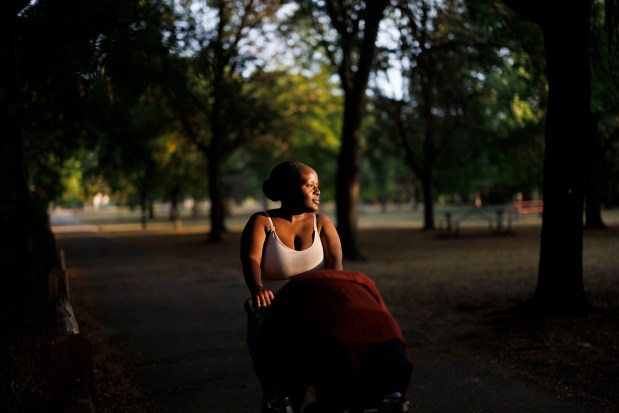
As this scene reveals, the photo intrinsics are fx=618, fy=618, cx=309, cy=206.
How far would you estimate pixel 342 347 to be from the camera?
2305 mm

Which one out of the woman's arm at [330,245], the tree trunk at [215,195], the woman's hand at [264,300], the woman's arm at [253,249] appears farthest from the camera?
the tree trunk at [215,195]

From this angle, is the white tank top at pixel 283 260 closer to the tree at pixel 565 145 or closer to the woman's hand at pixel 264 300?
the woman's hand at pixel 264 300

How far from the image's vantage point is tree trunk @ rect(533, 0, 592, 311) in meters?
7.56

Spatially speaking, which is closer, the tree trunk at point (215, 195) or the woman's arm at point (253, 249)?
the woman's arm at point (253, 249)

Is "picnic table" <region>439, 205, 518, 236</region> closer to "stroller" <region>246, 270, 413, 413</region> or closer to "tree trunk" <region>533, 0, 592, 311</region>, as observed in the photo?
"tree trunk" <region>533, 0, 592, 311</region>

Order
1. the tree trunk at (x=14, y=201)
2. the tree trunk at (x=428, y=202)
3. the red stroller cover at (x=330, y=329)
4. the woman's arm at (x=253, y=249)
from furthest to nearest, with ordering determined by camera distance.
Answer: the tree trunk at (x=428, y=202), the tree trunk at (x=14, y=201), the woman's arm at (x=253, y=249), the red stroller cover at (x=330, y=329)

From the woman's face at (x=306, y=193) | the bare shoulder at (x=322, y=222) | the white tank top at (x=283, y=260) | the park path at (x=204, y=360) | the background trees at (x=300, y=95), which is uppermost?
the background trees at (x=300, y=95)

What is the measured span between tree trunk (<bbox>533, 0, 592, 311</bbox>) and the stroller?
5932 millimetres

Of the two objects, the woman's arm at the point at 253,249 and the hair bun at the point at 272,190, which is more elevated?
the hair bun at the point at 272,190

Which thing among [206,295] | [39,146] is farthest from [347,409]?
[39,146]

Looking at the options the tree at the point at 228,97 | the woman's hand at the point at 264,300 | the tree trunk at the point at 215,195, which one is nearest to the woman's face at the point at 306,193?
the woman's hand at the point at 264,300

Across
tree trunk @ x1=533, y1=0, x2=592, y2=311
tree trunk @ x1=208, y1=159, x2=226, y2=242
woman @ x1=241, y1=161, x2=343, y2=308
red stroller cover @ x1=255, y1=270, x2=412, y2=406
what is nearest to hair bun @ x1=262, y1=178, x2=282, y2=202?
woman @ x1=241, y1=161, x2=343, y2=308

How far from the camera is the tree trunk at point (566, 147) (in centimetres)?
756

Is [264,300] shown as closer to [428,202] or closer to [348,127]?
[348,127]
